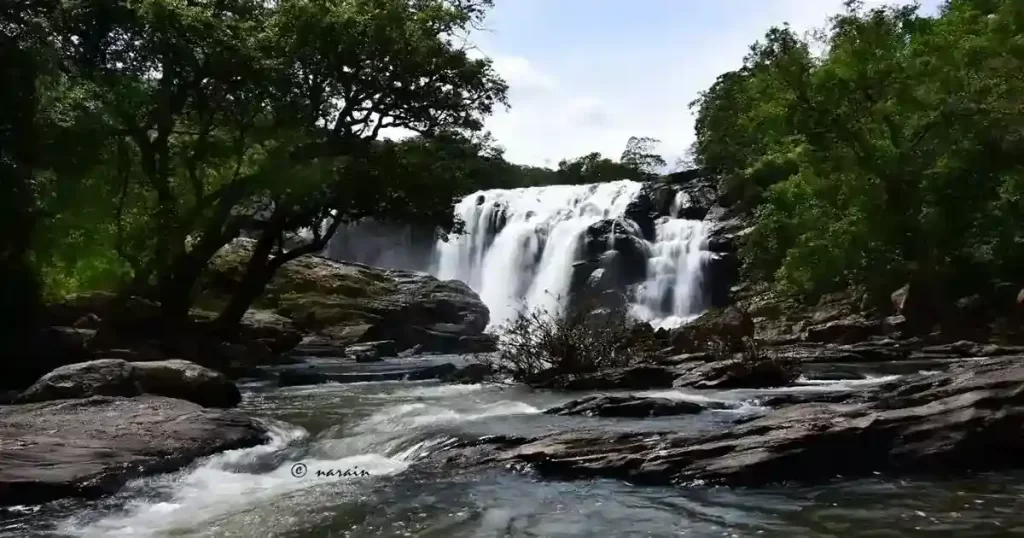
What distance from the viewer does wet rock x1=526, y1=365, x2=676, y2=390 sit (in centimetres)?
1545

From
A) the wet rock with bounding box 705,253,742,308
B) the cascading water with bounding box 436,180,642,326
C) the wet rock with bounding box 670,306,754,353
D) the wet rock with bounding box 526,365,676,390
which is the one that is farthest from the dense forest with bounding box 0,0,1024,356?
the cascading water with bounding box 436,180,642,326

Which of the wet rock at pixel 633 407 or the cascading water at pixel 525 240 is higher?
the cascading water at pixel 525 240

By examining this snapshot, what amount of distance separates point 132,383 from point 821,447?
10.1 meters

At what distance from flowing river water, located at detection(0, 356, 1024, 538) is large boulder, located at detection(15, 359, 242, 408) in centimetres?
390

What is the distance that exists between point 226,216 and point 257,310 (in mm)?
10787

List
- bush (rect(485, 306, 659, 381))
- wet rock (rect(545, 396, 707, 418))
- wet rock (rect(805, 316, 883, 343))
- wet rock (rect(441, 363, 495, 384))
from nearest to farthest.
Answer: wet rock (rect(545, 396, 707, 418)) < bush (rect(485, 306, 659, 381)) < wet rock (rect(441, 363, 495, 384)) < wet rock (rect(805, 316, 883, 343))

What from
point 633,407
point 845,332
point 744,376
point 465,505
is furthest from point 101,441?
point 845,332

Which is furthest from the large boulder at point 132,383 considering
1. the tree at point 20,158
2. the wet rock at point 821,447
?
the tree at point 20,158

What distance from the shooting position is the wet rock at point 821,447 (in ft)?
25.4

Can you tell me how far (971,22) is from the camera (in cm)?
3041

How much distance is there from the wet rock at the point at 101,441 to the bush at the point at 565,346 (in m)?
6.71

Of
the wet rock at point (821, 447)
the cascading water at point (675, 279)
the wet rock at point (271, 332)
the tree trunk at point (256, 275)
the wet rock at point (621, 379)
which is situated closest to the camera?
the wet rock at point (821, 447)

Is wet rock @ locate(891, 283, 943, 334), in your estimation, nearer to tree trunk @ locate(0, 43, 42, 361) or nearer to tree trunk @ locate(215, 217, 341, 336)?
tree trunk @ locate(215, 217, 341, 336)

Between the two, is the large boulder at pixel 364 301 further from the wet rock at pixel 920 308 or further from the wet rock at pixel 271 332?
the wet rock at pixel 920 308
